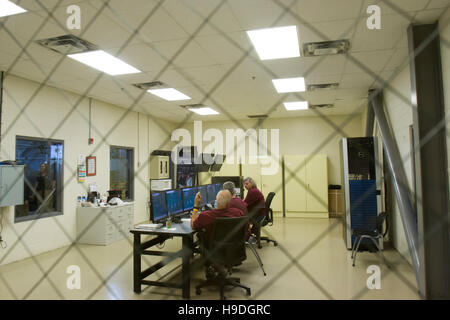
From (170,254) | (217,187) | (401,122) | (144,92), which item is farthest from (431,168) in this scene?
(144,92)

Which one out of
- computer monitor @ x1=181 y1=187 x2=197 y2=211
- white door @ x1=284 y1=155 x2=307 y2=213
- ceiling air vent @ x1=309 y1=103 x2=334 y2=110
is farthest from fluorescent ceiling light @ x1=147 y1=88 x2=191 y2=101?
white door @ x1=284 y1=155 x2=307 y2=213

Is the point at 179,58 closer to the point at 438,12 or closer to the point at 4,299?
the point at 438,12

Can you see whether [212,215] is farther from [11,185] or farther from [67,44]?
[11,185]

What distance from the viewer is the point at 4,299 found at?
2.91 m

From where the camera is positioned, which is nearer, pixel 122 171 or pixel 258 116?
pixel 122 171

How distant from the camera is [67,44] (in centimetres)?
331

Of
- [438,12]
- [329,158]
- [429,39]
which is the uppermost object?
[438,12]

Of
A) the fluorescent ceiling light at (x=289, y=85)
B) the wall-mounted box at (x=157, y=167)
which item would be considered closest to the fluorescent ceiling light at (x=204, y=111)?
the wall-mounted box at (x=157, y=167)

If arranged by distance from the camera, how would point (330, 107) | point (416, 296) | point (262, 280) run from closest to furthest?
point (416, 296) < point (262, 280) < point (330, 107)

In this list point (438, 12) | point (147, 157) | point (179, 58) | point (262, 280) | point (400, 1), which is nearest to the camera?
point (400, 1)

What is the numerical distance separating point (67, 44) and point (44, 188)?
2.74 m

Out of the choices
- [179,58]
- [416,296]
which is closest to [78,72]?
[179,58]

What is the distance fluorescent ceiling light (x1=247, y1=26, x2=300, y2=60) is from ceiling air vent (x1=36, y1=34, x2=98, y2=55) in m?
1.90
